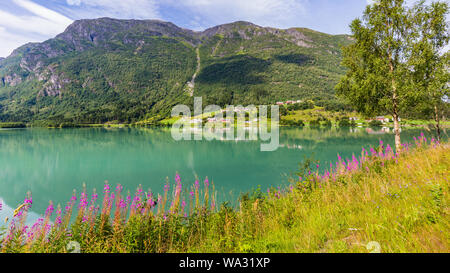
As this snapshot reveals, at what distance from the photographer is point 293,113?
141m

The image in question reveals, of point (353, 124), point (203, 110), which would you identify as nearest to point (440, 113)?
point (353, 124)

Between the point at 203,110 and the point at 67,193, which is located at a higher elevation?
the point at 203,110

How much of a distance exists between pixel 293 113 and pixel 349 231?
146 m

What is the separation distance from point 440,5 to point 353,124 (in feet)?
407

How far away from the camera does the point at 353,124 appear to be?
114938 millimetres

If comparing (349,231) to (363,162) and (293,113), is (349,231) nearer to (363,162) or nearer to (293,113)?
(363,162)
